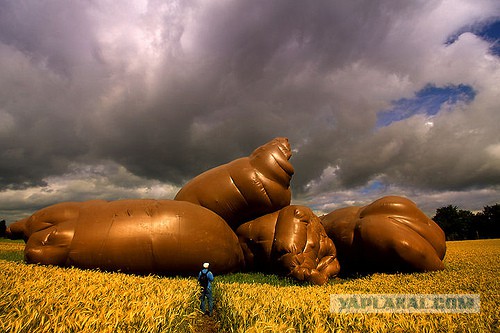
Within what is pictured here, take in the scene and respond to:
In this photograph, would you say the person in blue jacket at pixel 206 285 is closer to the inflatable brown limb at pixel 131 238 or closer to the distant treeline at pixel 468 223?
the inflatable brown limb at pixel 131 238

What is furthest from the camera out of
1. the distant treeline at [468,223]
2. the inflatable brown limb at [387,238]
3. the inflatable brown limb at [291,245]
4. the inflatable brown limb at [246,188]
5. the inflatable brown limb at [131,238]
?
the distant treeline at [468,223]

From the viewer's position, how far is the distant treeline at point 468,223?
57969 millimetres

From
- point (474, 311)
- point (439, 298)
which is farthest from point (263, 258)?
point (474, 311)

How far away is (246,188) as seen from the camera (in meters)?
10.1

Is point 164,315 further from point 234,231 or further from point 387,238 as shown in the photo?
point 387,238

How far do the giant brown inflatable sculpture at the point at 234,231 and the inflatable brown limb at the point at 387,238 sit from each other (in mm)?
33

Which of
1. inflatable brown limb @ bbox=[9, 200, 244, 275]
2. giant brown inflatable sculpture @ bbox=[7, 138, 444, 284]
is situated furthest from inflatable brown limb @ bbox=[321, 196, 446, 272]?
inflatable brown limb @ bbox=[9, 200, 244, 275]

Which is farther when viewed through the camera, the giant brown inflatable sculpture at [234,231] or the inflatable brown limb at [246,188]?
the inflatable brown limb at [246,188]

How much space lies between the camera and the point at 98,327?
107 inches

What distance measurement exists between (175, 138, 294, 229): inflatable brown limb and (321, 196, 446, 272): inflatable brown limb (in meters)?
2.59

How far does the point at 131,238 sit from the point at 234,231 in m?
3.82

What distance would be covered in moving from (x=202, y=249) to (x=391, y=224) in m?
6.14

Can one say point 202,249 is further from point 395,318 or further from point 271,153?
point 395,318

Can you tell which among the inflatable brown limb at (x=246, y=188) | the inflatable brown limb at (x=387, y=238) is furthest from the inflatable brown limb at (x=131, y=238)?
the inflatable brown limb at (x=387, y=238)
